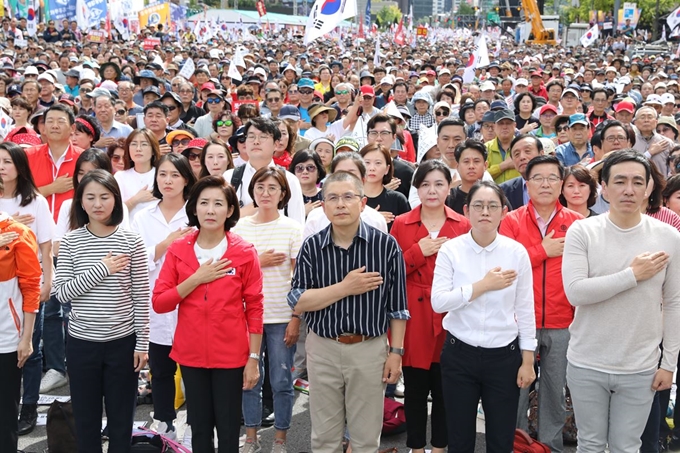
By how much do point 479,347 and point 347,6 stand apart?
9667mm

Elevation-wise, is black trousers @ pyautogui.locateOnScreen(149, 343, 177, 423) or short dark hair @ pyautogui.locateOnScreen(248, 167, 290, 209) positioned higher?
short dark hair @ pyautogui.locateOnScreen(248, 167, 290, 209)

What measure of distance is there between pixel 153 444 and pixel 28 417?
3.84 feet

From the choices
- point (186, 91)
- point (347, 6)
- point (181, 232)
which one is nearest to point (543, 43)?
point (347, 6)

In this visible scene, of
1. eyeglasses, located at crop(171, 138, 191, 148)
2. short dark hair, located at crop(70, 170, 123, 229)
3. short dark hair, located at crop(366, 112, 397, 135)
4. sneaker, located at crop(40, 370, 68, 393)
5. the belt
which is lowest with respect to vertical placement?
sneaker, located at crop(40, 370, 68, 393)

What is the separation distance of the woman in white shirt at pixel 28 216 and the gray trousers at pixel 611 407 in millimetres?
3408

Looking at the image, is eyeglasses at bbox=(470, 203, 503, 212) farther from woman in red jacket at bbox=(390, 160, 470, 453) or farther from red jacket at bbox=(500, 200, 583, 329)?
red jacket at bbox=(500, 200, 583, 329)

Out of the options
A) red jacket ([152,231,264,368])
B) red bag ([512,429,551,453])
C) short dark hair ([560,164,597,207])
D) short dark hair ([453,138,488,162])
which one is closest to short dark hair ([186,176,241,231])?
red jacket ([152,231,264,368])

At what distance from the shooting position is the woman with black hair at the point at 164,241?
458 centimetres

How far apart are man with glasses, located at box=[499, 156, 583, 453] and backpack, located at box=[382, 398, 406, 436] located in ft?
2.77

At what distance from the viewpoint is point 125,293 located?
13.6ft

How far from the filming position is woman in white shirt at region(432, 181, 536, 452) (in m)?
3.83

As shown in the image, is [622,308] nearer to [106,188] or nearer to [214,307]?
[214,307]

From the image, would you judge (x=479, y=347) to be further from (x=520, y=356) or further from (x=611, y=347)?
(x=611, y=347)

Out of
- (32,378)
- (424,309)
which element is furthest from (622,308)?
(32,378)
